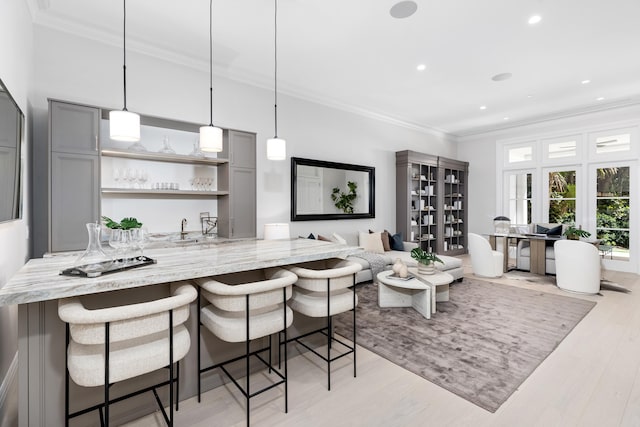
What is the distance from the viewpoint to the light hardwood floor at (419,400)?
180 cm

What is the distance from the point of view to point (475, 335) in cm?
295

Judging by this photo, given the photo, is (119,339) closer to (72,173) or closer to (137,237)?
(137,237)

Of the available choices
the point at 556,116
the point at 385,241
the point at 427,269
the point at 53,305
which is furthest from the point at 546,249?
the point at 53,305

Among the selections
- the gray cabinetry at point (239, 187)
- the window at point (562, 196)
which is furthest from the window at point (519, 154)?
the gray cabinetry at point (239, 187)

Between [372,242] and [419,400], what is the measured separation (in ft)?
11.7

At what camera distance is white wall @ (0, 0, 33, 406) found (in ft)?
6.53

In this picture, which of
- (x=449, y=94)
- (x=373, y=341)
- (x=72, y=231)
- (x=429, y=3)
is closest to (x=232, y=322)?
(x=373, y=341)

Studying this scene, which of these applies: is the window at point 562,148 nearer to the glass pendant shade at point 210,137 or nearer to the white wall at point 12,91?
the glass pendant shade at point 210,137

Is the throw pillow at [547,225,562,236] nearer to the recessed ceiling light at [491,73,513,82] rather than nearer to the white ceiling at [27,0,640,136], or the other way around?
the white ceiling at [27,0,640,136]

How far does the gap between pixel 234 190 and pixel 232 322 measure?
2.42 metres

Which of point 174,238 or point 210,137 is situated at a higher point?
point 210,137

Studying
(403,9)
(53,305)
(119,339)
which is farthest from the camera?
(403,9)

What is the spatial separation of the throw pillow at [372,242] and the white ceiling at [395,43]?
Answer: 2.45 m

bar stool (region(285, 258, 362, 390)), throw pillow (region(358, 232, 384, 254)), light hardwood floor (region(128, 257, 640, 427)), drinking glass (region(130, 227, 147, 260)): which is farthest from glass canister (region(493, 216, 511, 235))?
drinking glass (region(130, 227, 147, 260))
